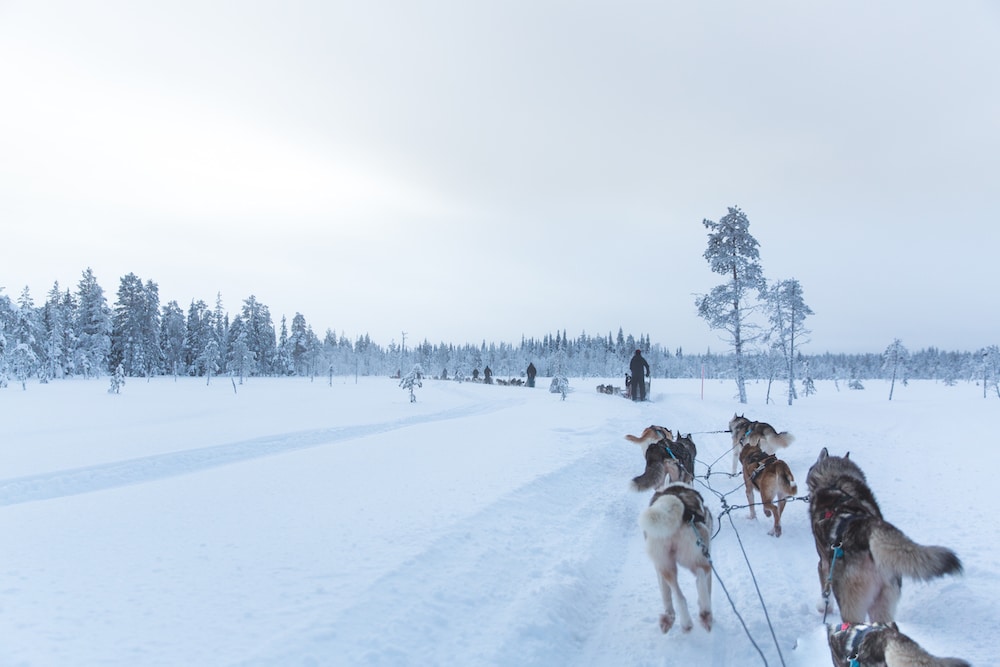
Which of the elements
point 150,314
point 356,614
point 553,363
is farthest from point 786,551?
point 553,363

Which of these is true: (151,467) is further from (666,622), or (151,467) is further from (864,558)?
(864,558)

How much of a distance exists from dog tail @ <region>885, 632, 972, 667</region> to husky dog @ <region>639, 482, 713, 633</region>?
1521 millimetres

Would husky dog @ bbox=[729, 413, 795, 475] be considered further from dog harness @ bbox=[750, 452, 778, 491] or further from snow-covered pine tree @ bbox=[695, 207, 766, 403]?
snow-covered pine tree @ bbox=[695, 207, 766, 403]

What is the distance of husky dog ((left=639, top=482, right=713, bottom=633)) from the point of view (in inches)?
139

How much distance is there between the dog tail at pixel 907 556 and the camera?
2.70m

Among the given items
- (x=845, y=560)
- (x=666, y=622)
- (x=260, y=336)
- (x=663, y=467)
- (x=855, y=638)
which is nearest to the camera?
(x=855, y=638)

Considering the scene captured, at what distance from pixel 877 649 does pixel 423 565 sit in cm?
335

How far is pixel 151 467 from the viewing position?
10.6m

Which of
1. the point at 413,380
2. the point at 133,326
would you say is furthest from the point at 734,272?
the point at 133,326

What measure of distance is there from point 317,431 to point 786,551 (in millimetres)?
13667

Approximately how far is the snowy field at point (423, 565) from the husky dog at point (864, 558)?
415mm

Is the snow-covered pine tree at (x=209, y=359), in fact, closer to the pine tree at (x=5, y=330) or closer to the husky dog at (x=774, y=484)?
the pine tree at (x=5, y=330)

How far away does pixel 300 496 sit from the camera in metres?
6.80

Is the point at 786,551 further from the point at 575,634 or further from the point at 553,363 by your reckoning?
the point at 553,363
